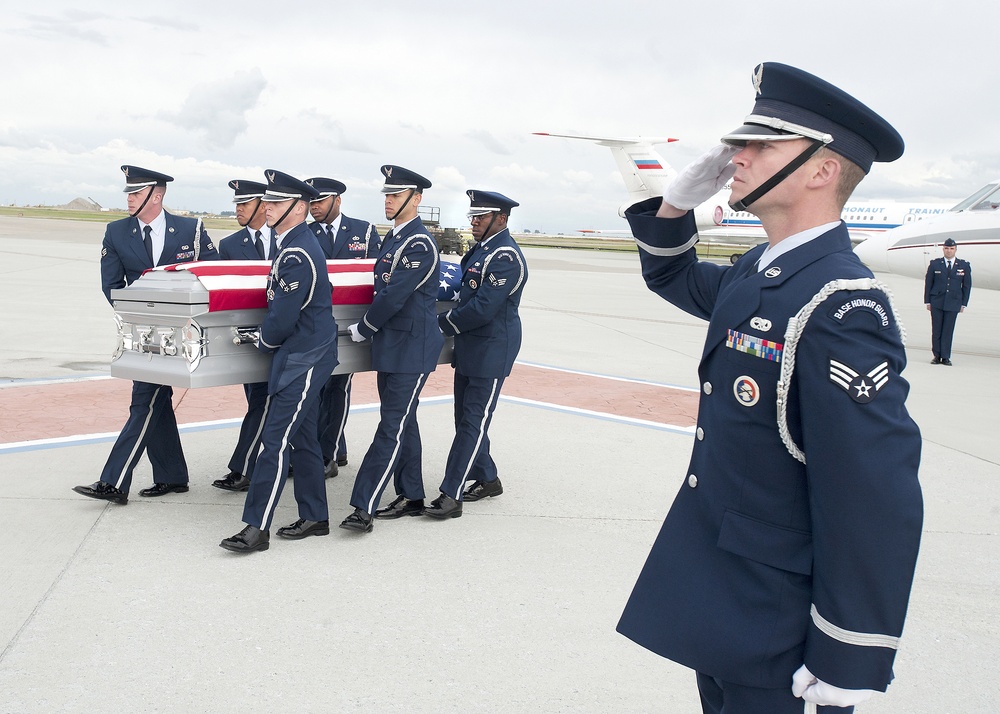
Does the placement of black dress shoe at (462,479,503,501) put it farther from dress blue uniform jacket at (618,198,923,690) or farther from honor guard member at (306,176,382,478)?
dress blue uniform jacket at (618,198,923,690)

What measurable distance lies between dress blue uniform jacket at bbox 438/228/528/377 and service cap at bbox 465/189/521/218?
15cm

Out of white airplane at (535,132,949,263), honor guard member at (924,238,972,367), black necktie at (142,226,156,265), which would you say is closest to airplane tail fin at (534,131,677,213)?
white airplane at (535,132,949,263)

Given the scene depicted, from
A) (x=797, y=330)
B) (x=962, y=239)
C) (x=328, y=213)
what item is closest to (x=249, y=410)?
(x=328, y=213)

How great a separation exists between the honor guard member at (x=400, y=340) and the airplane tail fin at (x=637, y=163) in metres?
31.8

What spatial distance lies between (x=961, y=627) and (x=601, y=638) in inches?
62.5

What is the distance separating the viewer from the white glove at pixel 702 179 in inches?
80.3

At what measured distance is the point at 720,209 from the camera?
34.0 meters

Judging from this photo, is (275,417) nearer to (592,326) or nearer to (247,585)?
(247,585)

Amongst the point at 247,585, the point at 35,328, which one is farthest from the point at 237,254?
the point at 35,328

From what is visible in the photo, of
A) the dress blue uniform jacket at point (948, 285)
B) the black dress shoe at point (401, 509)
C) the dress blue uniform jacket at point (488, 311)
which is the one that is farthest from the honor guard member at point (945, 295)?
the black dress shoe at point (401, 509)

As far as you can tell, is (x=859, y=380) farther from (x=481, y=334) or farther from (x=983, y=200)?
(x=983, y=200)

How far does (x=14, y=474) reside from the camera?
5.21m

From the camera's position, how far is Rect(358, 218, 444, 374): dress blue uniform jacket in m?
4.79

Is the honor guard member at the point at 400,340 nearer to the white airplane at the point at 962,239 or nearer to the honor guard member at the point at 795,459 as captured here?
the honor guard member at the point at 795,459
